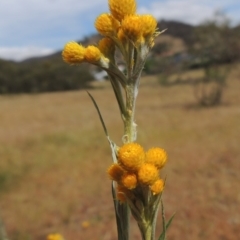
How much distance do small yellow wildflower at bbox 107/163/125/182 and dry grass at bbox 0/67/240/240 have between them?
5.92 meters

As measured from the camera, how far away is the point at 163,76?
110 feet

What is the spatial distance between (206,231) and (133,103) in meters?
7.60

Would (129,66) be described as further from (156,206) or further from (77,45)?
(156,206)

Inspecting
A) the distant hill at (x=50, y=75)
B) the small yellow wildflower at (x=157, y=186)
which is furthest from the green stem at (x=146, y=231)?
the distant hill at (x=50, y=75)

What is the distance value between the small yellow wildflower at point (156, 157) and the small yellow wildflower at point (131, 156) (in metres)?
0.04

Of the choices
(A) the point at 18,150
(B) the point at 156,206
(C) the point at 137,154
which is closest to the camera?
(C) the point at 137,154

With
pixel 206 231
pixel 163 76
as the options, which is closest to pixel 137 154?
pixel 206 231

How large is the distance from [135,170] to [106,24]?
416mm

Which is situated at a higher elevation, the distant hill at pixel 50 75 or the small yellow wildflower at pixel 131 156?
the small yellow wildflower at pixel 131 156

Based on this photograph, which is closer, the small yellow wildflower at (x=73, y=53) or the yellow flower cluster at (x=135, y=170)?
the yellow flower cluster at (x=135, y=170)

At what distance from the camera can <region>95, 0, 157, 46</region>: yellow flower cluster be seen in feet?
4.10

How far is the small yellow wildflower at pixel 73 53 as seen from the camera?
52.9 inches

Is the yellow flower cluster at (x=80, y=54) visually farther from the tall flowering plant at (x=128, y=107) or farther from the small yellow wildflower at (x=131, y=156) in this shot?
the small yellow wildflower at (x=131, y=156)

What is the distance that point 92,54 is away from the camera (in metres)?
1.33
